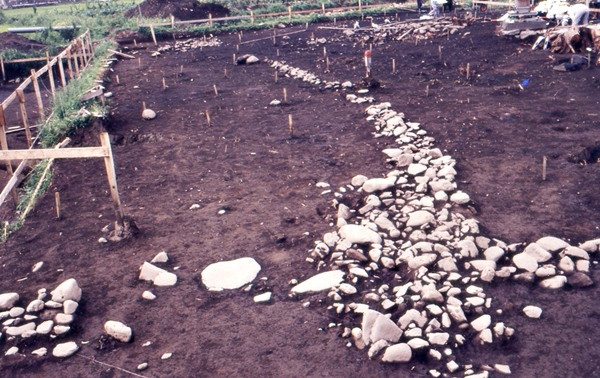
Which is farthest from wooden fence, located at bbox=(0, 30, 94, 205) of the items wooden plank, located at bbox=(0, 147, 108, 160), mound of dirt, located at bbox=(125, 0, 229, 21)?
mound of dirt, located at bbox=(125, 0, 229, 21)

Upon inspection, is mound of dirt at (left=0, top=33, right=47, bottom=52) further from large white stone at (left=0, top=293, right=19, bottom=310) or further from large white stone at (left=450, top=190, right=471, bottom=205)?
large white stone at (left=450, top=190, right=471, bottom=205)

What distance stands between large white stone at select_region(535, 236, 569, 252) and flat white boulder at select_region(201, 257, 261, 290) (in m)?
2.68

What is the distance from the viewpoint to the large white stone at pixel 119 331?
4.57 m

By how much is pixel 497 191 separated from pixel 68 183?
5.89 m

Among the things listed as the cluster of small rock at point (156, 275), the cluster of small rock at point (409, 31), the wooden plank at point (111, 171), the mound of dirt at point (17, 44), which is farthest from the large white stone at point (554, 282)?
the mound of dirt at point (17, 44)

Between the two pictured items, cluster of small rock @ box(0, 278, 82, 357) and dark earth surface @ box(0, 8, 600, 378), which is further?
cluster of small rock @ box(0, 278, 82, 357)

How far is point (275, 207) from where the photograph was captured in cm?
683

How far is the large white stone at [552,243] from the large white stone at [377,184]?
6.47ft

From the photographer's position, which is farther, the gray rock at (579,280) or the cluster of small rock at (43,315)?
the gray rock at (579,280)

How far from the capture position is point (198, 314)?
4.87 meters

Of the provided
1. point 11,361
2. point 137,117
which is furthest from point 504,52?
point 11,361

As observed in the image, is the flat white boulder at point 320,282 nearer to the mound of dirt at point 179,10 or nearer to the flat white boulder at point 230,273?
the flat white boulder at point 230,273

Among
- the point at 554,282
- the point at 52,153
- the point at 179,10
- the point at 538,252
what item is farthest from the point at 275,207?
the point at 179,10

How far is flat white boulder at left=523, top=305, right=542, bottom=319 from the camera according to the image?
14.7ft
